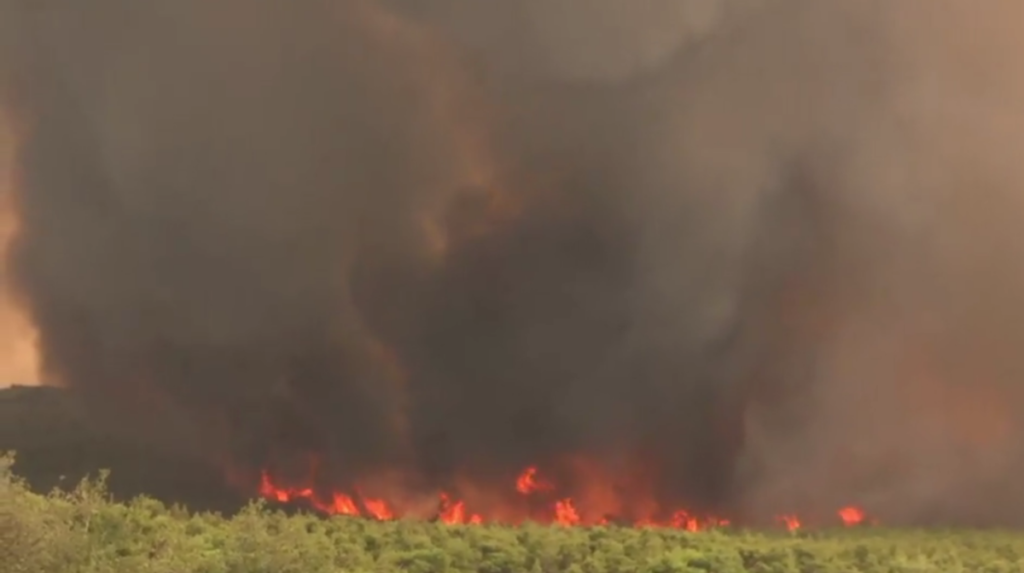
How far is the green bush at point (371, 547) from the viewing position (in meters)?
15.5

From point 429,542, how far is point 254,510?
4724 mm

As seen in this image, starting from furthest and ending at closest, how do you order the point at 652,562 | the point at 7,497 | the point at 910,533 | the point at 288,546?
the point at 910,533, the point at 652,562, the point at 288,546, the point at 7,497

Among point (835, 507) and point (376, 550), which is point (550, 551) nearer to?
point (376, 550)

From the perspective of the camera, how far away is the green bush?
50.7 feet

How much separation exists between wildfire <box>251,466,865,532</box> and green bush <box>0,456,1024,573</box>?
8.49 metres

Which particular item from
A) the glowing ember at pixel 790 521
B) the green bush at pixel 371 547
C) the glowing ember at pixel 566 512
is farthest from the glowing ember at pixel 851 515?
the glowing ember at pixel 566 512

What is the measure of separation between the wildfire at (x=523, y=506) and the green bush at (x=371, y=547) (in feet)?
27.8

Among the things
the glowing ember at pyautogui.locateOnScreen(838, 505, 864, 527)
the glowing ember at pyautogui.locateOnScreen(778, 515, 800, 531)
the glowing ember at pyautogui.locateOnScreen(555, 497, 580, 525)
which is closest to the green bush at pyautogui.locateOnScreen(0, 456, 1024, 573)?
the glowing ember at pyautogui.locateOnScreen(778, 515, 800, 531)

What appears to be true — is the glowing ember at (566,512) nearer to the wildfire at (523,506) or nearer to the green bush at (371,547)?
the wildfire at (523,506)

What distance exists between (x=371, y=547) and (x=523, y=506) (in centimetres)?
1894

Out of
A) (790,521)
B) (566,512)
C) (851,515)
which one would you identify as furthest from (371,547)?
(851,515)

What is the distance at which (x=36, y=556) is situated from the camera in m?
14.0

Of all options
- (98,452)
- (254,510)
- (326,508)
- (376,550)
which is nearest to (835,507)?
(326,508)

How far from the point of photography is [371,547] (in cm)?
2255
